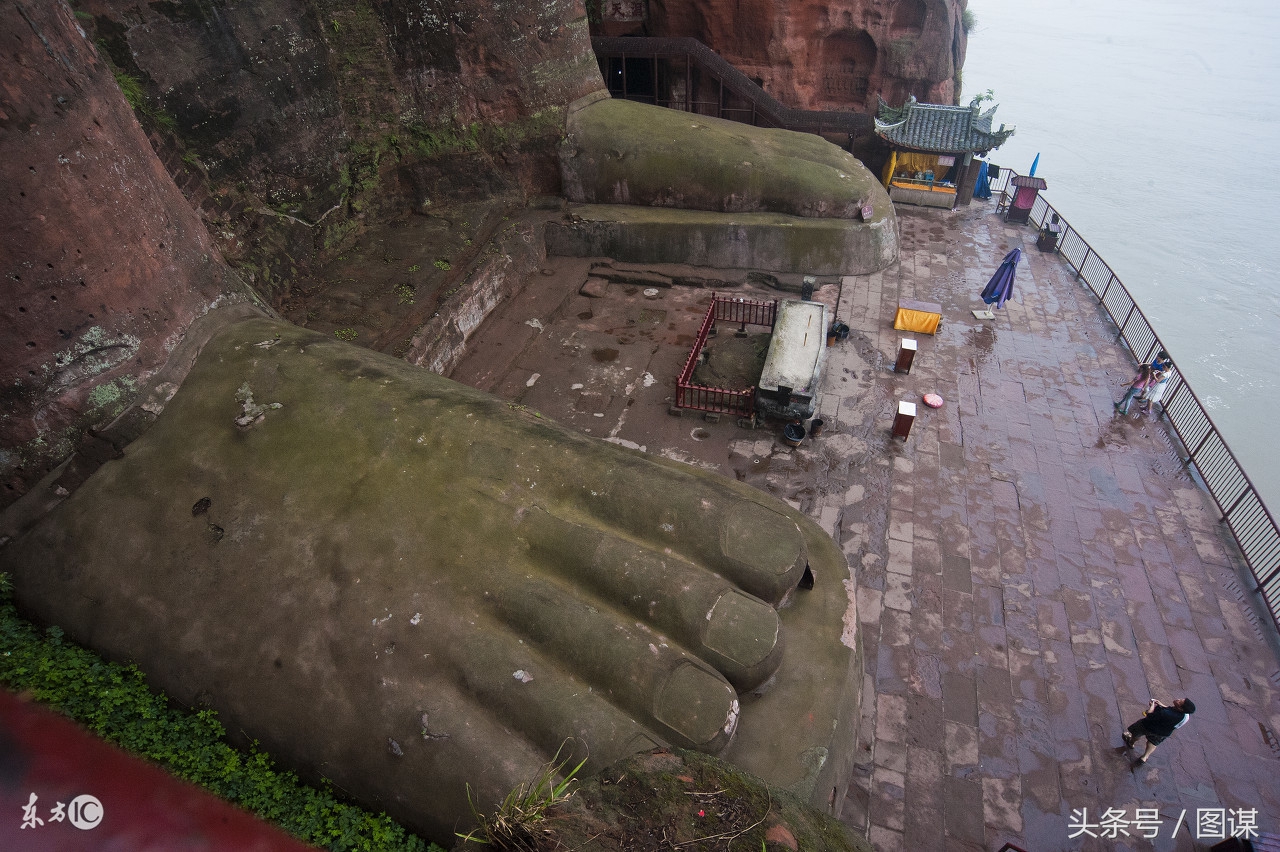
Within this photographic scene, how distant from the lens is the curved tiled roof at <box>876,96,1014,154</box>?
15.8 meters

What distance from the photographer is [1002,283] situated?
41.5 feet

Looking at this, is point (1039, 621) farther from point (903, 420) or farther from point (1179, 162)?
point (1179, 162)

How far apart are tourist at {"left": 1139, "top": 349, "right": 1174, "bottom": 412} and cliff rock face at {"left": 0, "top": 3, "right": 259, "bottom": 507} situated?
43.7 feet

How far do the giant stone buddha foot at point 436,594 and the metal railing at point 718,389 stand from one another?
358 centimetres

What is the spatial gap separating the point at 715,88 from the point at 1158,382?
13.5 meters

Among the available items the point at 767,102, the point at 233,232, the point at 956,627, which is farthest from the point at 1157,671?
the point at 767,102

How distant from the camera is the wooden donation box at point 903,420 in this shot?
9.92m

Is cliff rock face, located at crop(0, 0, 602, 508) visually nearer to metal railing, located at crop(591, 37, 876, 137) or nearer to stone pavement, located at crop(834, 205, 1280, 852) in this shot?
metal railing, located at crop(591, 37, 876, 137)

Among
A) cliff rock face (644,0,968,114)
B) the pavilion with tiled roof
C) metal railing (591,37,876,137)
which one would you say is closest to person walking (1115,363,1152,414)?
the pavilion with tiled roof

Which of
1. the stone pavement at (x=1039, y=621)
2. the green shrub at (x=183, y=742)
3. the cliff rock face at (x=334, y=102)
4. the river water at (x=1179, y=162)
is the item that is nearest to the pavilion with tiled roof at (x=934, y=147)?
the stone pavement at (x=1039, y=621)

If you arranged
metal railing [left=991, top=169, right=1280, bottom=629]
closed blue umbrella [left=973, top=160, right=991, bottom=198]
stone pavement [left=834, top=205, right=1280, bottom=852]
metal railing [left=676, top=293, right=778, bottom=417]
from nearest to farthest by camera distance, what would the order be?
1. stone pavement [left=834, top=205, right=1280, bottom=852]
2. metal railing [left=991, top=169, right=1280, bottom=629]
3. metal railing [left=676, top=293, right=778, bottom=417]
4. closed blue umbrella [left=973, top=160, right=991, bottom=198]

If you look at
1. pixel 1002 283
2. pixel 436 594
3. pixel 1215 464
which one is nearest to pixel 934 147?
pixel 1002 283

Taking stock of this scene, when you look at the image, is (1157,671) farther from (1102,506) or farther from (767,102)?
(767,102)

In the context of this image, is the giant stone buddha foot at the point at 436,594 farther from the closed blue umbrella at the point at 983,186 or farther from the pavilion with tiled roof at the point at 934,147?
the closed blue umbrella at the point at 983,186
